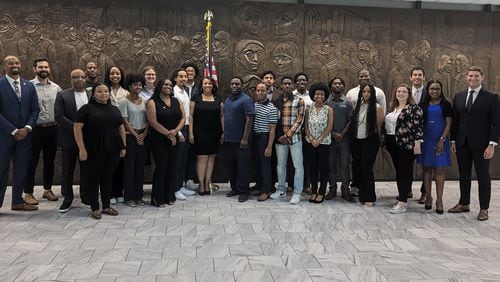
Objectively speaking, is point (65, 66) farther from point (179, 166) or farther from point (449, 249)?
point (449, 249)

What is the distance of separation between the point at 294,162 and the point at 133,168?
2164 millimetres

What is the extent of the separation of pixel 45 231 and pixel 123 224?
790 millimetres

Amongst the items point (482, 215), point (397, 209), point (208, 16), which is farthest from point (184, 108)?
point (482, 215)

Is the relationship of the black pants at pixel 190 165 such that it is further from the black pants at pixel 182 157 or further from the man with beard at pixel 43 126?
the man with beard at pixel 43 126

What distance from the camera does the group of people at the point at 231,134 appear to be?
16.4ft

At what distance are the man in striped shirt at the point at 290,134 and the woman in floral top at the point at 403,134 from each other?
119 centimetres

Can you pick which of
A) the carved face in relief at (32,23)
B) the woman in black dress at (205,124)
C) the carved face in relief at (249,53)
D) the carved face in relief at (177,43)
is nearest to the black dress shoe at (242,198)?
the woman in black dress at (205,124)

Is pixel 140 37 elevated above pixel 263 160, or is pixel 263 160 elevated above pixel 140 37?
pixel 140 37

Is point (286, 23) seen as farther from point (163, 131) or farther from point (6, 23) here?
point (6, 23)

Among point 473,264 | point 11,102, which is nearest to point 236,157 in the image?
point 11,102

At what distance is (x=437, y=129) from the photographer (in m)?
5.32

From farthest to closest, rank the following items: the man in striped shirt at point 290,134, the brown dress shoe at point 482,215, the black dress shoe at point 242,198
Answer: the black dress shoe at point 242,198, the man in striped shirt at point 290,134, the brown dress shoe at point 482,215

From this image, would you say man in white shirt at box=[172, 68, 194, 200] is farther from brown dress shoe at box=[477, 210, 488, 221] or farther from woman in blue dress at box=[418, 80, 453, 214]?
brown dress shoe at box=[477, 210, 488, 221]

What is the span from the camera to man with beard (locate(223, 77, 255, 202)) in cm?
579
